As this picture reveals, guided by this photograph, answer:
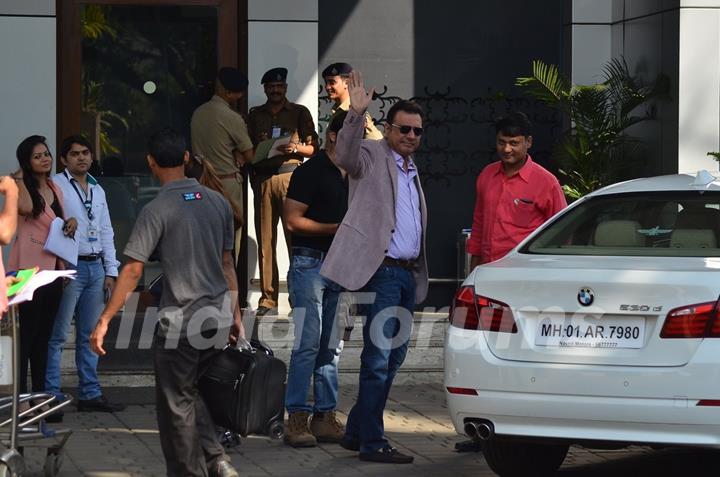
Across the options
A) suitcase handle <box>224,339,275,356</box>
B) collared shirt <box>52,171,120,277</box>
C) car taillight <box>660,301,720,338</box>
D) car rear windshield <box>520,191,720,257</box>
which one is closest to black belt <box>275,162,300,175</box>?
collared shirt <box>52,171,120,277</box>

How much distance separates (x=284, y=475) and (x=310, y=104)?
5593 mm

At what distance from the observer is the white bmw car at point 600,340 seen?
6.57m

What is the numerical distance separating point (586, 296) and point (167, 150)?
2.15m

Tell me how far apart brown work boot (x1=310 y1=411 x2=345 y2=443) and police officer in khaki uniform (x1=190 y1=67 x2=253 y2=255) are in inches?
130

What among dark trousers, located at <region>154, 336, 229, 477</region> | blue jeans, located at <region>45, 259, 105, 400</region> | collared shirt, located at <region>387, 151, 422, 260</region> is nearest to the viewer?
dark trousers, located at <region>154, 336, 229, 477</region>

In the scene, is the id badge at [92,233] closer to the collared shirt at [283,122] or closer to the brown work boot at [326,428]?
the brown work boot at [326,428]

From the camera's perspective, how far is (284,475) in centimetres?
791

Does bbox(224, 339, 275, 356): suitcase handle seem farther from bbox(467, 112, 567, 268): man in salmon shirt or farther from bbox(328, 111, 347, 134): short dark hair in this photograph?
bbox(467, 112, 567, 268): man in salmon shirt

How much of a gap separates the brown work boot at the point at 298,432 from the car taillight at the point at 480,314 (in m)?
1.68

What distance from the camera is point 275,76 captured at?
1234 centimetres

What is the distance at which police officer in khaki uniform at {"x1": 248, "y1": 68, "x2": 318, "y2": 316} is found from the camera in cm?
1212

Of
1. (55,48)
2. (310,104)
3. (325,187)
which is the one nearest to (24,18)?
(55,48)

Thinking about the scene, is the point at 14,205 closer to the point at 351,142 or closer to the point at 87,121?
the point at 351,142

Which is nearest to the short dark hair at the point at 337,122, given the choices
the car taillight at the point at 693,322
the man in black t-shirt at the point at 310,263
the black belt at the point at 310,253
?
the man in black t-shirt at the point at 310,263
